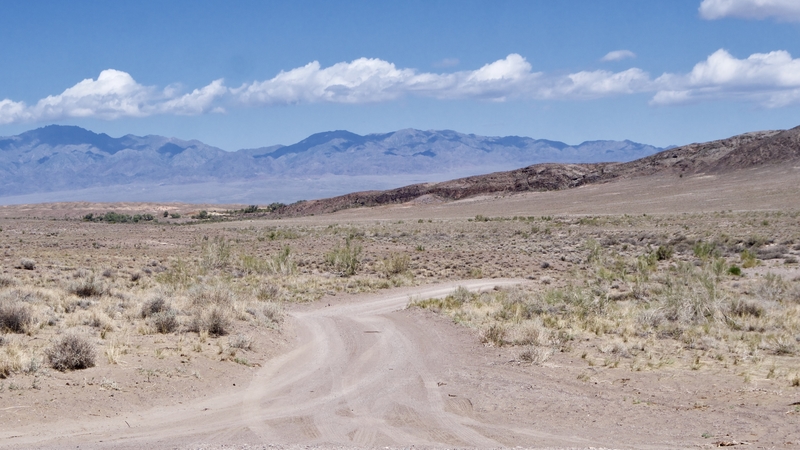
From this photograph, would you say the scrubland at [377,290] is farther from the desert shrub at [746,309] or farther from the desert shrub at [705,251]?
the desert shrub at [705,251]

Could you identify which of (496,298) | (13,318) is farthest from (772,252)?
(13,318)

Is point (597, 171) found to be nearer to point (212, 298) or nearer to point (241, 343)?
point (212, 298)

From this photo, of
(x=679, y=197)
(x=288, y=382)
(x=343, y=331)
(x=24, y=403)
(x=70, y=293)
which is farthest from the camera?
(x=679, y=197)

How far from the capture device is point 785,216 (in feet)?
174

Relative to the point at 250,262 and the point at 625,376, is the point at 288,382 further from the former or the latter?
the point at 250,262

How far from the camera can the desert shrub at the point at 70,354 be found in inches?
423

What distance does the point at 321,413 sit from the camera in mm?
9977

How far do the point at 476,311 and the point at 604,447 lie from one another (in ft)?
34.3

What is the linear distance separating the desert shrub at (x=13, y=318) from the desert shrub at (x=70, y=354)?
2666 millimetres

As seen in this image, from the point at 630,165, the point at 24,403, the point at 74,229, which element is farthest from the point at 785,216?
the point at 630,165

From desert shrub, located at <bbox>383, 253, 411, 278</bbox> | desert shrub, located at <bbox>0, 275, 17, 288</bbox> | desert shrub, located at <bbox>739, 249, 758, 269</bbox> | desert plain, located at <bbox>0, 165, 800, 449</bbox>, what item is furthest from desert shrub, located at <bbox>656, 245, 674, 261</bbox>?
desert shrub, located at <bbox>0, 275, 17, 288</bbox>

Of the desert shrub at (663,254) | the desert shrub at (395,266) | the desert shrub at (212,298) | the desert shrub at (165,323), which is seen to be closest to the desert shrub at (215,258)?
the desert shrub at (395,266)

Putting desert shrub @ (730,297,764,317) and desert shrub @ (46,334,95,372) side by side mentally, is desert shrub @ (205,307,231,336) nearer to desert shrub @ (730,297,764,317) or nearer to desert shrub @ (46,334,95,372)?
desert shrub @ (46,334,95,372)

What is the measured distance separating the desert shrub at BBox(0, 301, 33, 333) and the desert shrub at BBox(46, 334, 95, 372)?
2.67 m
